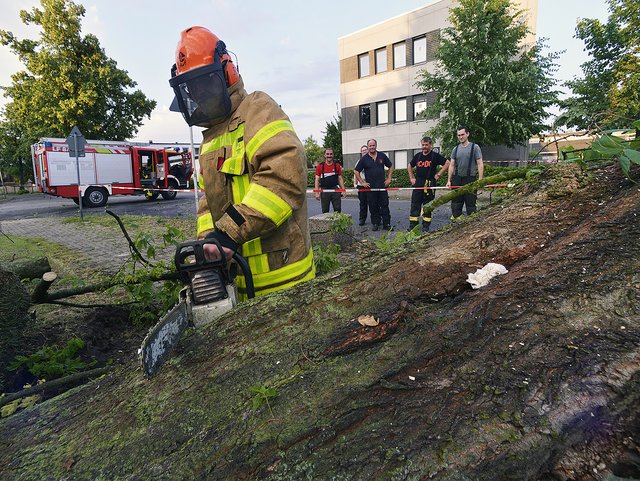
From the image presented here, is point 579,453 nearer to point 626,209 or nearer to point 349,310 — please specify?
point 349,310

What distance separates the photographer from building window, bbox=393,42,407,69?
78.2 feet

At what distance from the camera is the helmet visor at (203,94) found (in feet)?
6.48

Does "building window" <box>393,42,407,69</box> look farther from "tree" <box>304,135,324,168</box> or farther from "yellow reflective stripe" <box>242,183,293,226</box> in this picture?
"yellow reflective stripe" <box>242,183,293,226</box>

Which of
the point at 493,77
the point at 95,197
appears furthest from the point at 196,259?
the point at 95,197

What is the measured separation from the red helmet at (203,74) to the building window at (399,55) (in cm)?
2455

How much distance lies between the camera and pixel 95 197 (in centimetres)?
1897

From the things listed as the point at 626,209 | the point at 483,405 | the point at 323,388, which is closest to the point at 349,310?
the point at 323,388

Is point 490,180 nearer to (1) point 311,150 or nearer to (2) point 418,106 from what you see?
(2) point 418,106

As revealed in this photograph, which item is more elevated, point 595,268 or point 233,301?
point 595,268

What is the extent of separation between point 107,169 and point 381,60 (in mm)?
17172

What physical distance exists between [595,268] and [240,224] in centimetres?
135

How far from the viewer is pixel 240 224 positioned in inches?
72.4

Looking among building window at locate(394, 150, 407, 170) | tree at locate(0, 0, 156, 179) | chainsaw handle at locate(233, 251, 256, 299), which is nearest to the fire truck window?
tree at locate(0, 0, 156, 179)

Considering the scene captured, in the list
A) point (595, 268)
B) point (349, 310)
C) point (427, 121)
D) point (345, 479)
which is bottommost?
point (345, 479)
